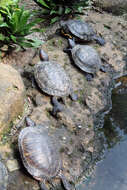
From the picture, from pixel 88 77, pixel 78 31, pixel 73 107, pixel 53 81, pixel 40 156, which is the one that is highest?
pixel 78 31

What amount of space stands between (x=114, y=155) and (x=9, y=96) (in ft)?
8.09

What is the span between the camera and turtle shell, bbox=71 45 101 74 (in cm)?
607

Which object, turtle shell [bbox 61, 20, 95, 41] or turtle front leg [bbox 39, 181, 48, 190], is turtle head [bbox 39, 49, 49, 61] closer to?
turtle shell [bbox 61, 20, 95, 41]

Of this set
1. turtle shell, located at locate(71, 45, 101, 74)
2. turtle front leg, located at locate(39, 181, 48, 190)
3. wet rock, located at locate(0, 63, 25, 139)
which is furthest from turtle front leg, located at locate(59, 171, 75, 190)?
turtle shell, located at locate(71, 45, 101, 74)

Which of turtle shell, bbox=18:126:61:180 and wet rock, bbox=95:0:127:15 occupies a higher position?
wet rock, bbox=95:0:127:15

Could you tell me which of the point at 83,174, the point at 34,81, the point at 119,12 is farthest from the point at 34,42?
the point at 119,12

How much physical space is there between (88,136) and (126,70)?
9.67 ft

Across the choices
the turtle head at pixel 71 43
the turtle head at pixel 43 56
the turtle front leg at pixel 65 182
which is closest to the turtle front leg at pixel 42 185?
the turtle front leg at pixel 65 182

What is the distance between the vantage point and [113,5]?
8.84 meters

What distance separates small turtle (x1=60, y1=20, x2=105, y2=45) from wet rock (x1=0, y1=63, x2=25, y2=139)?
2.94 m

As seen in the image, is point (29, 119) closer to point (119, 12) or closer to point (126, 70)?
point (126, 70)

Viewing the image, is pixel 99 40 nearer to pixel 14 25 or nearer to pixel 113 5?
pixel 113 5

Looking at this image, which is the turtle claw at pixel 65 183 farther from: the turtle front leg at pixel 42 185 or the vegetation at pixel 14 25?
the vegetation at pixel 14 25

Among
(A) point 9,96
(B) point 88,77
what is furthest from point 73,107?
(A) point 9,96
